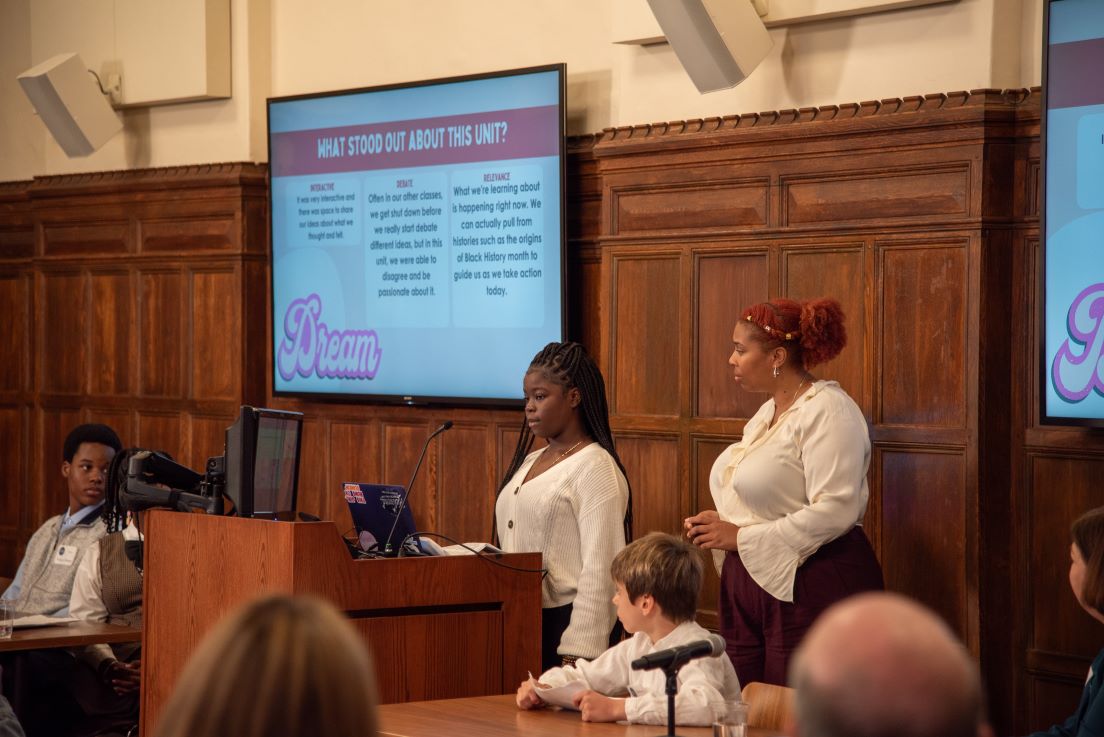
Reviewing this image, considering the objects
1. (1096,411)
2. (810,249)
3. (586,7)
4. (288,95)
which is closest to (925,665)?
(1096,411)

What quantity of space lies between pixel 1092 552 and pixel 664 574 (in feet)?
2.97

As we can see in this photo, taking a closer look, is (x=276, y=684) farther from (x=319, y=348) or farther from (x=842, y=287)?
(x=319, y=348)

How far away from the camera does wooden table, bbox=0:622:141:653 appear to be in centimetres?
445

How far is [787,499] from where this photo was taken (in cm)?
429

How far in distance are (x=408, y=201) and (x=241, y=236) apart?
3.65ft

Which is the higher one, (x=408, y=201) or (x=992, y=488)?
(x=408, y=201)

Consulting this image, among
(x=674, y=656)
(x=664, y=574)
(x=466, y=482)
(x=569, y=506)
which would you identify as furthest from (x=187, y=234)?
(x=674, y=656)

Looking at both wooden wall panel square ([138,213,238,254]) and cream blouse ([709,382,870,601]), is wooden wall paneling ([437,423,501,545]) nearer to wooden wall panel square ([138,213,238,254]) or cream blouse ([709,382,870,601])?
wooden wall panel square ([138,213,238,254])

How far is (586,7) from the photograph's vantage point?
20.4 ft

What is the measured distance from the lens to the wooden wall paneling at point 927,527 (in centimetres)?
479

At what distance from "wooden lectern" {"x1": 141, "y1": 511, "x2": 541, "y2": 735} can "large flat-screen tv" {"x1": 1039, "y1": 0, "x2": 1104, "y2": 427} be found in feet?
5.78

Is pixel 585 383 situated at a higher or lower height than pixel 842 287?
lower

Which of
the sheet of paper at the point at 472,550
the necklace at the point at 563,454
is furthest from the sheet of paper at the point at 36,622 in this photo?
the necklace at the point at 563,454

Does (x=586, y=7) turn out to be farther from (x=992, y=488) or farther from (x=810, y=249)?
(x=992, y=488)
